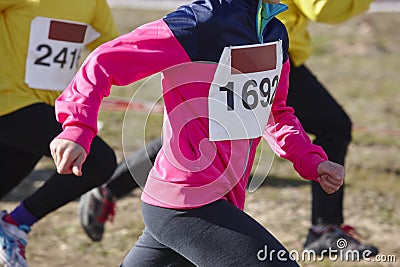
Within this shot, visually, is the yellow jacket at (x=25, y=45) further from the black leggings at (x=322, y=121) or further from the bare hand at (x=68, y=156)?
the bare hand at (x=68, y=156)

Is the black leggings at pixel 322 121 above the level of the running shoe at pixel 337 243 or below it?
above

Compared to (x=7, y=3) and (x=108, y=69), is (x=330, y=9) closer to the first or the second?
(x=7, y=3)

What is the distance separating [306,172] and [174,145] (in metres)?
0.47

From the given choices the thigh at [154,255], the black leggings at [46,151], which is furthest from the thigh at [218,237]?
the black leggings at [46,151]

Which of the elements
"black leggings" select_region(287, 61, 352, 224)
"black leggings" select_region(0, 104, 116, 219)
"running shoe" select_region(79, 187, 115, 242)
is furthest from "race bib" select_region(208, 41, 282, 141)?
"running shoe" select_region(79, 187, 115, 242)

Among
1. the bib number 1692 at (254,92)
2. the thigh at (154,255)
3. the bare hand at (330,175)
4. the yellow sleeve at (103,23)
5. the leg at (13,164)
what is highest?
the bib number 1692 at (254,92)

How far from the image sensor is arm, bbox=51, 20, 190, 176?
87.2 inches

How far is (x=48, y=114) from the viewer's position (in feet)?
11.5

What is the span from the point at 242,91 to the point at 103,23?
1.29 meters

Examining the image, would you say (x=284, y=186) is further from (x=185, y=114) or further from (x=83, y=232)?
(x=185, y=114)

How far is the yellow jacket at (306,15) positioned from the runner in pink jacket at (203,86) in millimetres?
1069

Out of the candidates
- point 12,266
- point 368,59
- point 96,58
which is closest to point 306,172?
point 96,58

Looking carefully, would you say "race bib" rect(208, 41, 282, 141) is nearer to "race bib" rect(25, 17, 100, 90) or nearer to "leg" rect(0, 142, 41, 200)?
"race bib" rect(25, 17, 100, 90)

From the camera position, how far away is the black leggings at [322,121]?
13.1 feet
